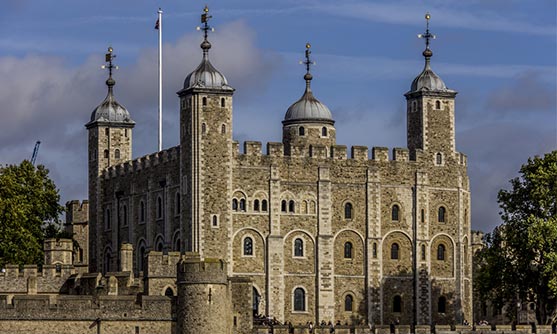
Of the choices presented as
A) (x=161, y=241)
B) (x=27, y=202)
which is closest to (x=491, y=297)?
(x=161, y=241)

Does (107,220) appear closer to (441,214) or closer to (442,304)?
(441,214)

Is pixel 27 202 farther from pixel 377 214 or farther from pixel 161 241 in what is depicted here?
pixel 377 214

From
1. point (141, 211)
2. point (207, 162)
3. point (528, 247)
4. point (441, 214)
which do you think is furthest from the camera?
point (141, 211)

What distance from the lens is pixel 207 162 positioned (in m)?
126

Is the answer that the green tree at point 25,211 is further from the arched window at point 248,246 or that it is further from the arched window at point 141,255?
the arched window at point 248,246

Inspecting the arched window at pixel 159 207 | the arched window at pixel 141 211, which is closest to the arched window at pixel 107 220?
the arched window at pixel 141 211

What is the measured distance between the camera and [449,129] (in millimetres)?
134500

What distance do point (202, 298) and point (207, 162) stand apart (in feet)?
83.5

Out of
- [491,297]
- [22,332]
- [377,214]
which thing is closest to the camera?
[22,332]

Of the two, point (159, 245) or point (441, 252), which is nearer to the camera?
point (159, 245)

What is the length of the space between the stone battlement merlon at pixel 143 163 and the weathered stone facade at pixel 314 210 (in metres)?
0.13

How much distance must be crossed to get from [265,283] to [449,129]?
16.7m

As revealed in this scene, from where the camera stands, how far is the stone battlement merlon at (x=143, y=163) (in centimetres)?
13000

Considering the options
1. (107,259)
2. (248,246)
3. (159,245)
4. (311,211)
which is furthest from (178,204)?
(107,259)
